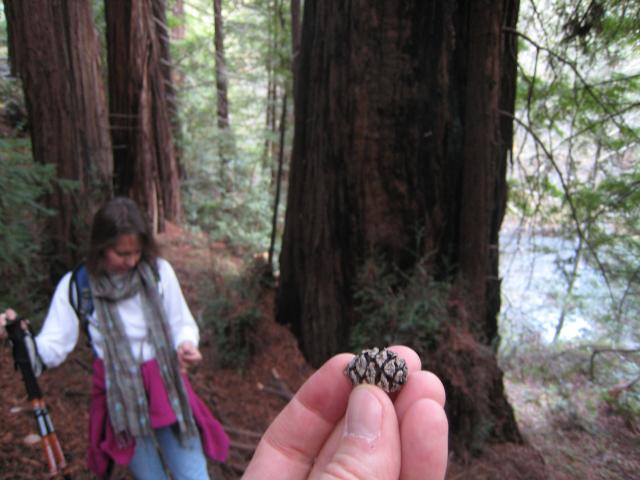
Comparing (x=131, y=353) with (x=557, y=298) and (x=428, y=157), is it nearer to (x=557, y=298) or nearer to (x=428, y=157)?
(x=428, y=157)

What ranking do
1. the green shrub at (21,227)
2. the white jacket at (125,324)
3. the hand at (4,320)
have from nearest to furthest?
the hand at (4,320), the white jacket at (125,324), the green shrub at (21,227)

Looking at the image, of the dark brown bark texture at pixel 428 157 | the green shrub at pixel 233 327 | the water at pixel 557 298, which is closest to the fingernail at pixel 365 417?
the dark brown bark texture at pixel 428 157

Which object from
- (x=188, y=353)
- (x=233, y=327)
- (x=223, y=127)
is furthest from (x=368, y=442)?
(x=223, y=127)

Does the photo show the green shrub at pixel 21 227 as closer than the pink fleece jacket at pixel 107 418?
No

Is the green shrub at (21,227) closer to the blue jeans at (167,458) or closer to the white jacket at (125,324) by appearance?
the white jacket at (125,324)

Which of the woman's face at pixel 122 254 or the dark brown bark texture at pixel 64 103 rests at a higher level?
the dark brown bark texture at pixel 64 103

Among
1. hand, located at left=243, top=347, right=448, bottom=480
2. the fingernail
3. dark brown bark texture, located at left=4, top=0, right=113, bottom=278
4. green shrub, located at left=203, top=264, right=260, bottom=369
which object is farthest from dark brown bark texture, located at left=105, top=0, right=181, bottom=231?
the fingernail

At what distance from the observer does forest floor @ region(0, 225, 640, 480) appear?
3.07 meters

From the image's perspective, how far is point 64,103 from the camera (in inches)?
203

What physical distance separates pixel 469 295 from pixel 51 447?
3.51 metres

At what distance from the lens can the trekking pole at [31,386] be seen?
8.23 feet

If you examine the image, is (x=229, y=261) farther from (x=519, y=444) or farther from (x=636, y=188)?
(x=636, y=188)

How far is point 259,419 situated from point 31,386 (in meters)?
2.38

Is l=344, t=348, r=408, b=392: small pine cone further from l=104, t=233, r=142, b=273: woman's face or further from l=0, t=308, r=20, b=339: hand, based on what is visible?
l=0, t=308, r=20, b=339: hand
